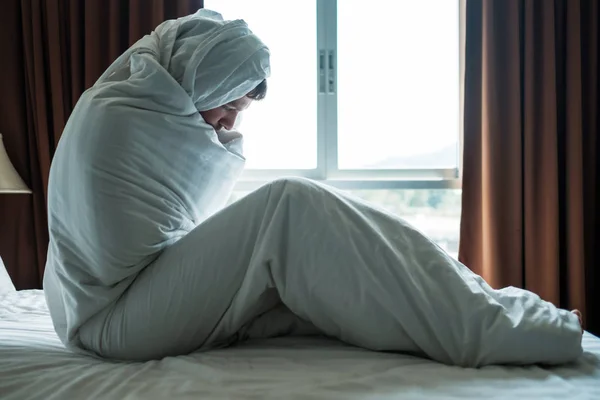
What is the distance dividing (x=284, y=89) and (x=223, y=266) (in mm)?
1600

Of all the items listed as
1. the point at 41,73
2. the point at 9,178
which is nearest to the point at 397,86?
the point at 41,73

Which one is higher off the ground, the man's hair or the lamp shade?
the man's hair

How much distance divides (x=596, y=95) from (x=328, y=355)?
1.76 m

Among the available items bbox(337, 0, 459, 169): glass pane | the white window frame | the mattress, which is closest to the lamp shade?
the white window frame

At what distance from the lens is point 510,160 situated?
2.10 meters

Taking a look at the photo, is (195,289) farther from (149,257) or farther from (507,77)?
(507,77)

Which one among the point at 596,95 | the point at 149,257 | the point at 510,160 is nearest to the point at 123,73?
the point at 149,257

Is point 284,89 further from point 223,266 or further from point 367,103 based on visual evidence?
point 223,266

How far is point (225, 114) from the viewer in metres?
1.27

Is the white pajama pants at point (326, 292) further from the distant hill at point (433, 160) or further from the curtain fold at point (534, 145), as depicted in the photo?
the distant hill at point (433, 160)

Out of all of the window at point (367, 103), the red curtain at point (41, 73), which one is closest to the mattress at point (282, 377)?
the red curtain at point (41, 73)

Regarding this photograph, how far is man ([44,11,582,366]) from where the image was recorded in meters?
0.86

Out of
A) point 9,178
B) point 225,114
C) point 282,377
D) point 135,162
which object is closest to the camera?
point 282,377

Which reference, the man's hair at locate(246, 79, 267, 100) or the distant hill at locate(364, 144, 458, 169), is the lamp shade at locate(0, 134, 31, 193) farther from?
the distant hill at locate(364, 144, 458, 169)
